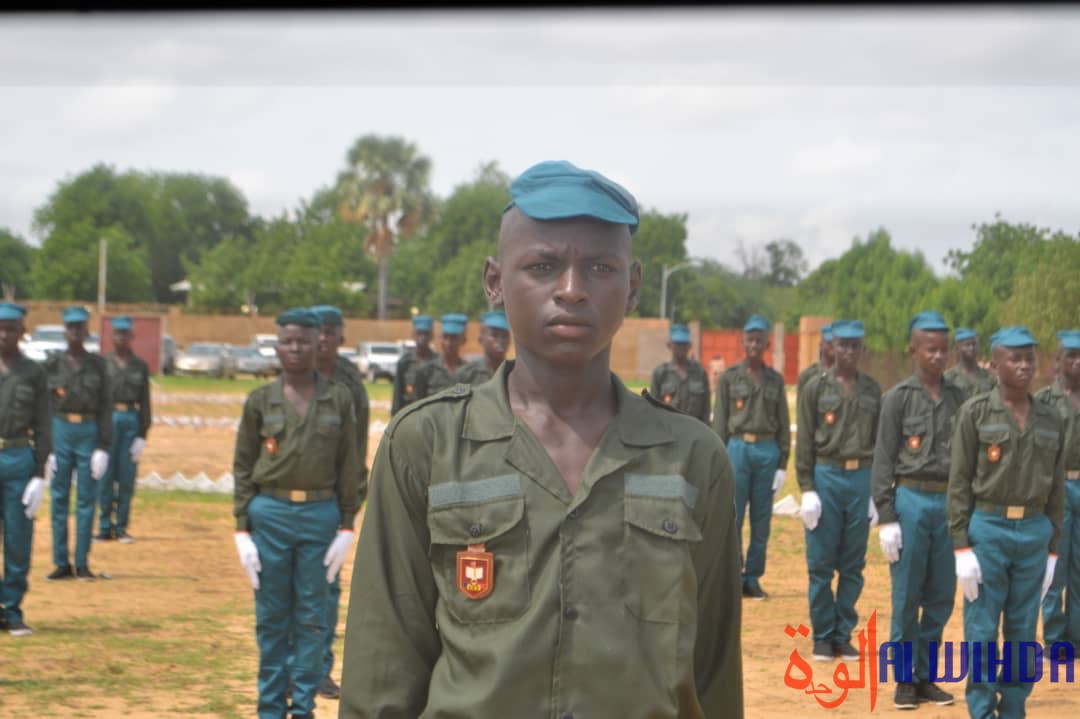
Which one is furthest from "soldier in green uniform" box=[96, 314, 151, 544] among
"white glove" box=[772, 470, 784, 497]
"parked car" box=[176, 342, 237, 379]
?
"parked car" box=[176, 342, 237, 379]

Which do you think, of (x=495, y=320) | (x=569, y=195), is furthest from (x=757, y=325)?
(x=569, y=195)

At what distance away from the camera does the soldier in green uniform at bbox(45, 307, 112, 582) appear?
13.0 metres

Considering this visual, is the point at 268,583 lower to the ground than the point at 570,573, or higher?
lower

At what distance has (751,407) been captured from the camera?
1303 centimetres

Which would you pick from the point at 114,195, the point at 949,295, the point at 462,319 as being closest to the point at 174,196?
the point at 114,195

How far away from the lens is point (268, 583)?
25.4ft

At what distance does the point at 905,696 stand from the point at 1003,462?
2219 millimetres

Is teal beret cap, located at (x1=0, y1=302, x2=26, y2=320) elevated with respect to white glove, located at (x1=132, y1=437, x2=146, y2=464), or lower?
elevated

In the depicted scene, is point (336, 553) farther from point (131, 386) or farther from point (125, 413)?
point (131, 386)

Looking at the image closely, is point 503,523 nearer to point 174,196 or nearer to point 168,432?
point 168,432

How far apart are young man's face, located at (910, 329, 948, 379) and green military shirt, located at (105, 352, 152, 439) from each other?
8861 mm

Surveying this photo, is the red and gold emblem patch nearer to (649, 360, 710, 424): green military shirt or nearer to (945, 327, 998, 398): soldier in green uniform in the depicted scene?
(945, 327, 998, 398): soldier in green uniform

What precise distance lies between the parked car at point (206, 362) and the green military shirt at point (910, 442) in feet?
149

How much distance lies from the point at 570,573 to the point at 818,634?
8309 millimetres
